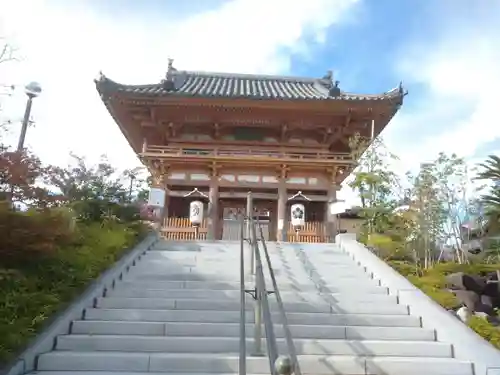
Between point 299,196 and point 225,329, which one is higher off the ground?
point 299,196

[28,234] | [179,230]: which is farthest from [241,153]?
[28,234]

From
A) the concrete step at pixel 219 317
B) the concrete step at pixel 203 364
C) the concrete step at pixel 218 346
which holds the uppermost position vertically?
the concrete step at pixel 219 317

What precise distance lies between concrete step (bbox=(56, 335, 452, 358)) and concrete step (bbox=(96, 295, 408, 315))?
0.83m

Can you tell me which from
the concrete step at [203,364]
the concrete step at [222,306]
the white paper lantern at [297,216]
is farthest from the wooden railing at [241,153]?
the concrete step at [203,364]

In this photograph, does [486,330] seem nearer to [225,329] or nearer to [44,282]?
[225,329]

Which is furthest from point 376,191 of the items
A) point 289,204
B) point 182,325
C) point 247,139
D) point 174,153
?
point 182,325

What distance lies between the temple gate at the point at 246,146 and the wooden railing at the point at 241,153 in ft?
0.11

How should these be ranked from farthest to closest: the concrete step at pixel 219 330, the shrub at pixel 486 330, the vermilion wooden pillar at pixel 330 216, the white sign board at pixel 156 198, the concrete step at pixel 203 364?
the vermilion wooden pillar at pixel 330 216 → the white sign board at pixel 156 198 → the shrub at pixel 486 330 → the concrete step at pixel 219 330 → the concrete step at pixel 203 364

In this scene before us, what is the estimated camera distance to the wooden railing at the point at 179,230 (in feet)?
40.5

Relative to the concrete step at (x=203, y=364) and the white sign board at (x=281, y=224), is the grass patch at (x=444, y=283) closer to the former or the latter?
the concrete step at (x=203, y=364)

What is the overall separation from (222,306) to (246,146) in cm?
930

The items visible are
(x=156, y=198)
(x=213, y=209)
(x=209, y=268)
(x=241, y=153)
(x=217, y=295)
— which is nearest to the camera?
(x=217, y=295)

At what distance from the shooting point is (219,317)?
4.89 metres

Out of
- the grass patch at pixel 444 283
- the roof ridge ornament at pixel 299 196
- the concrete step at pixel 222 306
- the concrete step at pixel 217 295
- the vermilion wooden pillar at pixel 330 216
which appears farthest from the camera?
the roof ridge ornament at pixel 299 196
